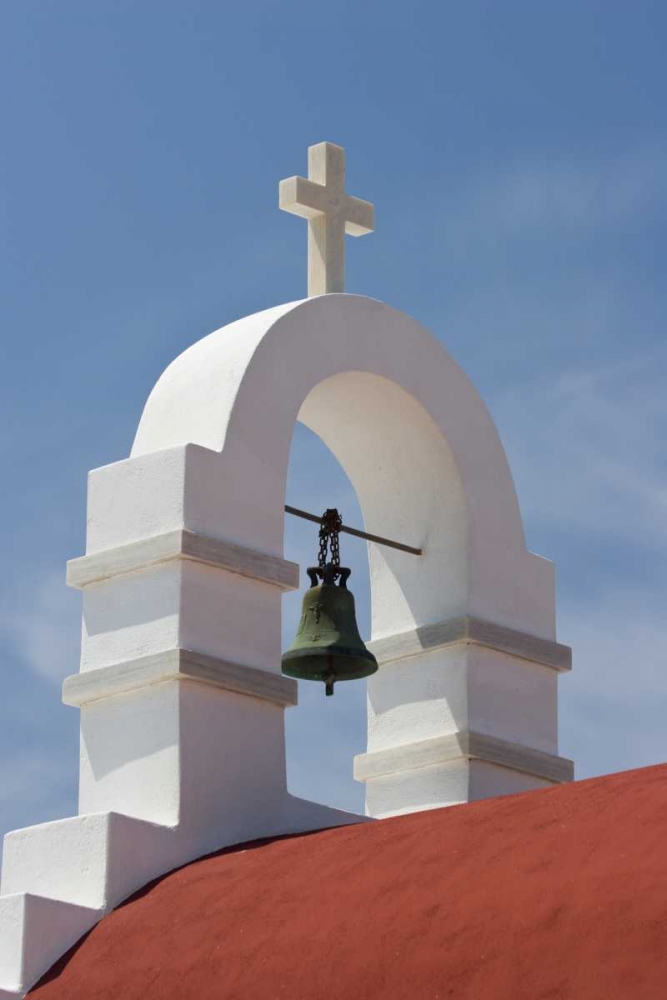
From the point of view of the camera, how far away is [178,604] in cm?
1056

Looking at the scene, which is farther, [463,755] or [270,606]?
[463,755]

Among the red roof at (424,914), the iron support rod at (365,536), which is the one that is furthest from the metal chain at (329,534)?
the red roof at (424,914)

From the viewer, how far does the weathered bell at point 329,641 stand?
1102 cm

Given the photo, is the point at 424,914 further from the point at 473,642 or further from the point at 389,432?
the point at 389,432

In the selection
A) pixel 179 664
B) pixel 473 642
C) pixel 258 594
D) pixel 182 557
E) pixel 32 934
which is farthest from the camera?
pixel 473 642

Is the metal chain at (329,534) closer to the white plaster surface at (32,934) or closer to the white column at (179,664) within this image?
the white column at (179,664)

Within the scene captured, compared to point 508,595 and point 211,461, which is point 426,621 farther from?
point 211,461

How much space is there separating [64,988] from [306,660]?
2.37m

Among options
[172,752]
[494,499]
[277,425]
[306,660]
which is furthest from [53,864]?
[494,499]

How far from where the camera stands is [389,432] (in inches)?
474

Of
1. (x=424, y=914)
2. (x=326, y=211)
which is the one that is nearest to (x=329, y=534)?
(x=326, y=211)

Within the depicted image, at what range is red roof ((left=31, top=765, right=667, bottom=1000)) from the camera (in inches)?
282

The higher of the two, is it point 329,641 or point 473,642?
point 473,642

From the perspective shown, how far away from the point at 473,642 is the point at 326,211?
2532 mm
